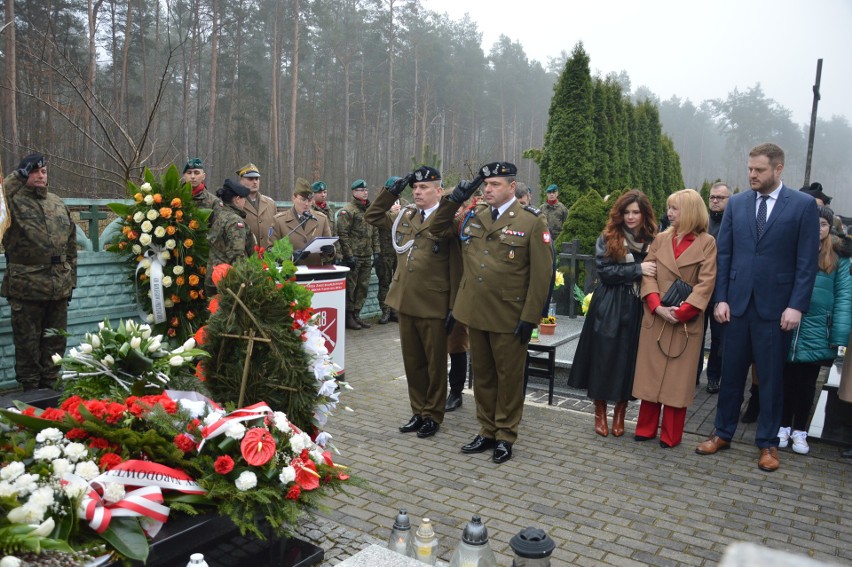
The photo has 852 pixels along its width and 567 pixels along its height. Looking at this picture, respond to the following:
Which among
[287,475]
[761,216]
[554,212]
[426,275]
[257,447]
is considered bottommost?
[287,475]

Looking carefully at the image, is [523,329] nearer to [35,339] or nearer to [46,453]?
[46,453]

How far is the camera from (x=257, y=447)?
3027 millimetres

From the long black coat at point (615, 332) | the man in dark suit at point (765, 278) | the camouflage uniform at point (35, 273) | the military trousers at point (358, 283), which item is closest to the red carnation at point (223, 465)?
the long black coat at point (615, 332)

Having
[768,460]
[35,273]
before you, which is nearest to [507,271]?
[768,460]

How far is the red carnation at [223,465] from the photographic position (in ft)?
9.73

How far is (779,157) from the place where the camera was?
16.6 feet

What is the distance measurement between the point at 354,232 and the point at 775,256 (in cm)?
678

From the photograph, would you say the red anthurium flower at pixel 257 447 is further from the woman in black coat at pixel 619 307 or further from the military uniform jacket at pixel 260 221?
the military uniform jacket at pixel 260 221

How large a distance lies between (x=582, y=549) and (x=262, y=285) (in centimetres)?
231

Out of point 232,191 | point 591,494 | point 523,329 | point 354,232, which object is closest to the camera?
point 591,494

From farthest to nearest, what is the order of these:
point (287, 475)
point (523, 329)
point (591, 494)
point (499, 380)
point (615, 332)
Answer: point (615, 332), point (499, 380), point (523, 329), point (591, 494), point (287, 475)

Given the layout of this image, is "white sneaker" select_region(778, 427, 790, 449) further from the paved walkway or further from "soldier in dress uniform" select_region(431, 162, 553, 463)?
"soldier in dress uniform" select_region(431, 162, 553, 463)

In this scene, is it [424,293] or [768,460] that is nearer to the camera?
[768,460]

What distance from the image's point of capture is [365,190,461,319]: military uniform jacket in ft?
18.3
